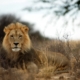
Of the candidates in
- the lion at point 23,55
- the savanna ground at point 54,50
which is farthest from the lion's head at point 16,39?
the savanna ground at point 54,50

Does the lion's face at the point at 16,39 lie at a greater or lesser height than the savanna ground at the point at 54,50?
greater

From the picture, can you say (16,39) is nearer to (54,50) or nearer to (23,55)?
(23,55)

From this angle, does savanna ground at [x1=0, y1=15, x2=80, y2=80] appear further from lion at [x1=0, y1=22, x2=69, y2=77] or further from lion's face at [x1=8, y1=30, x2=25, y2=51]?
lion's face at [x1=8, y1=30, x2=25, y2=51]

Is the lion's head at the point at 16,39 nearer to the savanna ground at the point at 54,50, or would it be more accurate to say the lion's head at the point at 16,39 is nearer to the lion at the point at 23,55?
the lion at the point at 23,55

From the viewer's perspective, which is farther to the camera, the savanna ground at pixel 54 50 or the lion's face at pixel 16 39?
the lion's face at pixel 16 39

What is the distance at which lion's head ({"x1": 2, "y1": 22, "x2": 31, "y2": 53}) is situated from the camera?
7124mm

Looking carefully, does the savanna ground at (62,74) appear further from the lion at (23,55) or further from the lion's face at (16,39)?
the lion's face at (16,39)

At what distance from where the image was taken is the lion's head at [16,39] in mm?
7124

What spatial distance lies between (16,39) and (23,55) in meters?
0.36

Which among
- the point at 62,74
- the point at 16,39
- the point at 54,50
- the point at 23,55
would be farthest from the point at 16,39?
the point at 54,50

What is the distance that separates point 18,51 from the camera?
23.9 ft

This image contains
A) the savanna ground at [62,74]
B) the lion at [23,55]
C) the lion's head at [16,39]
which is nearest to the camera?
the savanna ground at [62,74]

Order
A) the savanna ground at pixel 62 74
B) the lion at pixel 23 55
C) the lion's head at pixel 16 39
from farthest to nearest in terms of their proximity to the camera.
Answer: the lion's head at pixel 16 39 → the lion at pixel 23 55 → the savanna ground at pixel 62 74

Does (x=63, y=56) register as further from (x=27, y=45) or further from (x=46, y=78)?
(x=46, y=78)
